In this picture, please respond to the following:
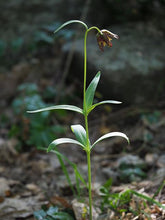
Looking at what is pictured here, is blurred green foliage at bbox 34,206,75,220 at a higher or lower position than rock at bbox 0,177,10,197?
higher

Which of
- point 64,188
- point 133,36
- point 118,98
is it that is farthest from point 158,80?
point 64,188

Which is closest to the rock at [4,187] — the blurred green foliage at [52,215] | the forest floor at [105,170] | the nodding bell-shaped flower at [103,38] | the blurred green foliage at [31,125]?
the forest floor at [105,170]

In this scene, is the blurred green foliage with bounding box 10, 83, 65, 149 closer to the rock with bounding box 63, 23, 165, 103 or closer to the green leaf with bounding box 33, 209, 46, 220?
the rock with bounding box 63, 23, 165, 103

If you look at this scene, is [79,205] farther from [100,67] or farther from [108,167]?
[100,67]

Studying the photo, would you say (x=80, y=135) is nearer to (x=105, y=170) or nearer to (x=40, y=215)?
(x=40, y=215)

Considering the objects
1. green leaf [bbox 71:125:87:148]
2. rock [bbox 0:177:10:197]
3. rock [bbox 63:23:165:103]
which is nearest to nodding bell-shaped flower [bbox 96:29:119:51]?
green leaf [bbox 71:125:87:148]

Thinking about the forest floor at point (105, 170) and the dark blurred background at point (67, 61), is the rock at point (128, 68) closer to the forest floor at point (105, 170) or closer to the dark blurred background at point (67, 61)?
the dark blurred background at point (67, 61)
